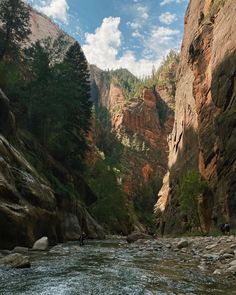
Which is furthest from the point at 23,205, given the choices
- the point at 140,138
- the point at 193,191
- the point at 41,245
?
the point at 140,138

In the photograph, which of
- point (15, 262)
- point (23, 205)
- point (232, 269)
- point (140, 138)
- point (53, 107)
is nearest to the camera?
point (232, 269)

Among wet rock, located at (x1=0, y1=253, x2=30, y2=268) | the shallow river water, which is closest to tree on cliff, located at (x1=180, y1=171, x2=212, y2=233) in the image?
the shallow river water

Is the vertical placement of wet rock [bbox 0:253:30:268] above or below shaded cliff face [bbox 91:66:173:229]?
below

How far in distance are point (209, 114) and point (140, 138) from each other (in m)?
119

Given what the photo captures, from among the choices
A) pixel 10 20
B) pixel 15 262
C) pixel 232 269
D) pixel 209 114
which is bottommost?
pixel 15 262

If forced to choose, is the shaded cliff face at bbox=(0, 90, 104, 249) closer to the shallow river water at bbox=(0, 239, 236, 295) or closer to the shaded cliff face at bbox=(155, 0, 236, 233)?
the shallow river water at bbox=(0, 239, 236, 295)

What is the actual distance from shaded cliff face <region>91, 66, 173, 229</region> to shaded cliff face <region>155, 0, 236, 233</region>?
59.9 metres

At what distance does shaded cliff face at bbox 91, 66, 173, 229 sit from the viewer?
130 meters

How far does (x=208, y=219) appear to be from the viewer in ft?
148

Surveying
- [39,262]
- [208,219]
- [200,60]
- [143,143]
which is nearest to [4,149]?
[39,262]

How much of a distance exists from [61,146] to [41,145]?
3.48m

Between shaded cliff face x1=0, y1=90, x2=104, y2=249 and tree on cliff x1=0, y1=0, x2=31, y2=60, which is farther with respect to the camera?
tree on cliff x1=0, y1=0, x2=31, y2=60

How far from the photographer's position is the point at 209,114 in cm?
4644

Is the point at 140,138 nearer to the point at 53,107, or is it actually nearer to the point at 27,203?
the point at 53,107
